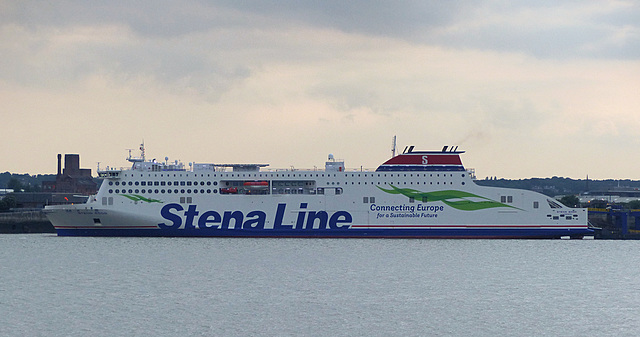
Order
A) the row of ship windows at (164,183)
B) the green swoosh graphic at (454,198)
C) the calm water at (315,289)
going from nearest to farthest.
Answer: the calm water at (315,289) → the green swoosh graphic at (454,198) → the row of ship windows at (164,183)

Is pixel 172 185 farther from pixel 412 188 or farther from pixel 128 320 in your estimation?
pixel 128 320

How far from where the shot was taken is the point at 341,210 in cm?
4166

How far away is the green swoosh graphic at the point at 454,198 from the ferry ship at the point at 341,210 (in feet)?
0.18

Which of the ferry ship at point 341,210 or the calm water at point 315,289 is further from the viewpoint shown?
the ferry ship at point 341,210

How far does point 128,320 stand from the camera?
2091 centimetres

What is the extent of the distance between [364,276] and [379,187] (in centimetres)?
1355

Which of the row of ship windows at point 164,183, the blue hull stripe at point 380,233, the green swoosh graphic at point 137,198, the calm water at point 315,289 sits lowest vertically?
the calm water at point 315,289

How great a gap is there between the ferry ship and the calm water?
5.93ft

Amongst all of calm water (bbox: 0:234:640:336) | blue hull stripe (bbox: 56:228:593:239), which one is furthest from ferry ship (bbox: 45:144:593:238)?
calm water (bbox: 0:234:640:336)

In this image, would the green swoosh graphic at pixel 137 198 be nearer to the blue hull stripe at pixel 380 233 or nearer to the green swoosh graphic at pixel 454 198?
the blue hull stripe at pixel 380 233

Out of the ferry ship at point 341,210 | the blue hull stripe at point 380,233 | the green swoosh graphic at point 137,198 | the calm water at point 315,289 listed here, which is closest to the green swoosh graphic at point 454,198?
the ferry ship at point 341,210

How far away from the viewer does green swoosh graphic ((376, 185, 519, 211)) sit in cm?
4184

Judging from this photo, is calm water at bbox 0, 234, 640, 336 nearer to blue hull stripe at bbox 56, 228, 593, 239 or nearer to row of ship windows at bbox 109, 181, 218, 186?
blue hull stripe at bbox 56, 228, 593, 239

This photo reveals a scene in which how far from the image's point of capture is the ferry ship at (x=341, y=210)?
41.7 m
